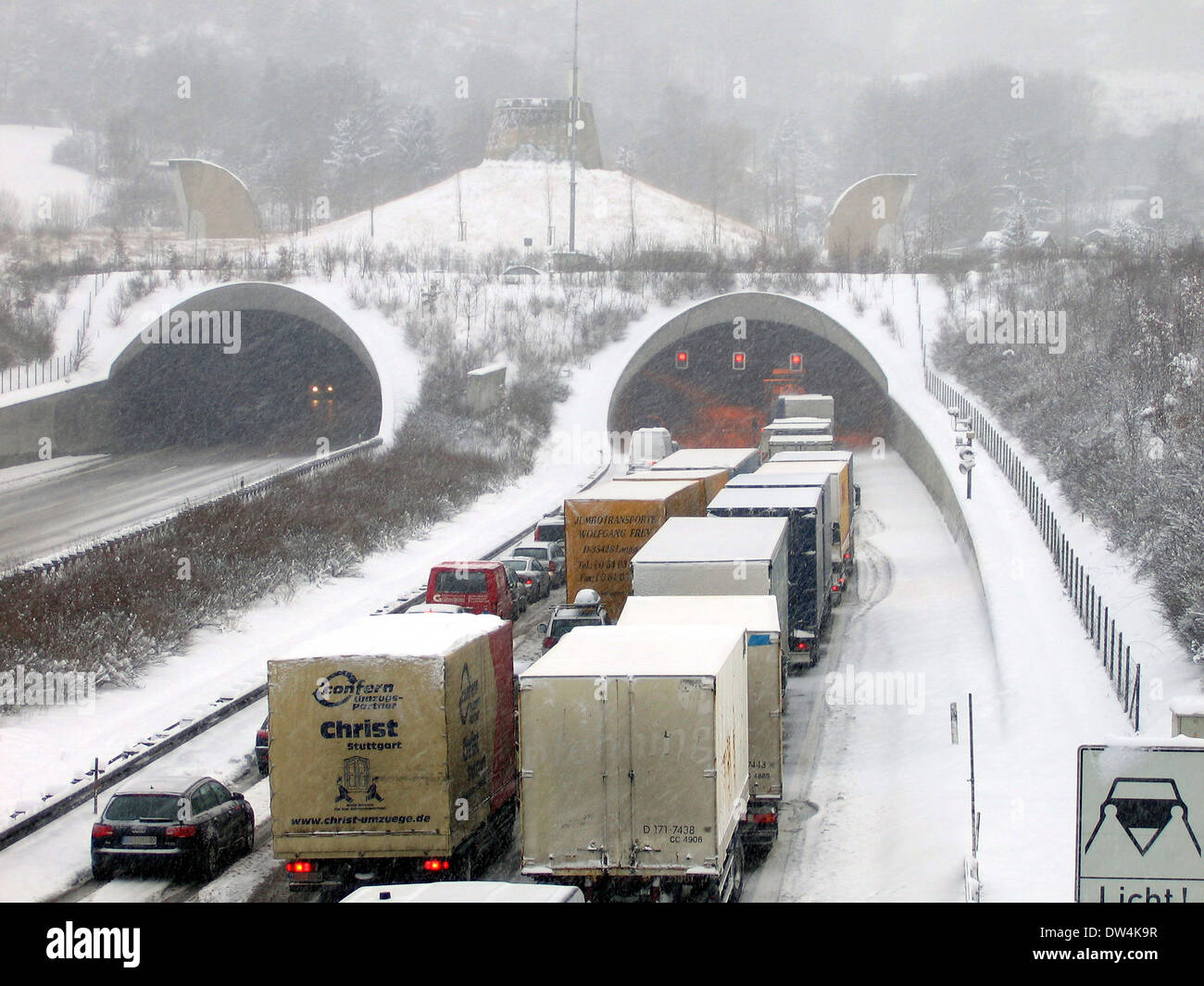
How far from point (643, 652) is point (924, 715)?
921cm

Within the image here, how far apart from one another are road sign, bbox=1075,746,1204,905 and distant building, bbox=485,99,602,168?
97438mm

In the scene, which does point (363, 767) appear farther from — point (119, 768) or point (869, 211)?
point (869, 211)

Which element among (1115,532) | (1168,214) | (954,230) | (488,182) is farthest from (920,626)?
(1168,214)

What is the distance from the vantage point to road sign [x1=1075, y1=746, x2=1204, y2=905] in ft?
20.9

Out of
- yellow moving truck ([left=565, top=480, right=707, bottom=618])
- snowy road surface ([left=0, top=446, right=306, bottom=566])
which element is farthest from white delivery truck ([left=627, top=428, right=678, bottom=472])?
yellow moving truck ([left=565, top=480, right=707, bottom=618])

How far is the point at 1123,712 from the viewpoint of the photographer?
56.9ft

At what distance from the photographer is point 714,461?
3353cm

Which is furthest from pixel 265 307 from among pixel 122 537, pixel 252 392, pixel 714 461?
pixel 714 461

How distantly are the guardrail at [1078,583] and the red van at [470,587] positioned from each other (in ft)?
33.7

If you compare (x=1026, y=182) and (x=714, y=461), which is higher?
(x=1026, y=182)

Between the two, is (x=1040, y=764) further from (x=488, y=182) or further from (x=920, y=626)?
(x=488, y=182)

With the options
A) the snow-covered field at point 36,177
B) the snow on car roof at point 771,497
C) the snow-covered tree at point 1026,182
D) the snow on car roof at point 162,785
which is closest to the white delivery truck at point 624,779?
Result: the snow on car roof at point 162,785
